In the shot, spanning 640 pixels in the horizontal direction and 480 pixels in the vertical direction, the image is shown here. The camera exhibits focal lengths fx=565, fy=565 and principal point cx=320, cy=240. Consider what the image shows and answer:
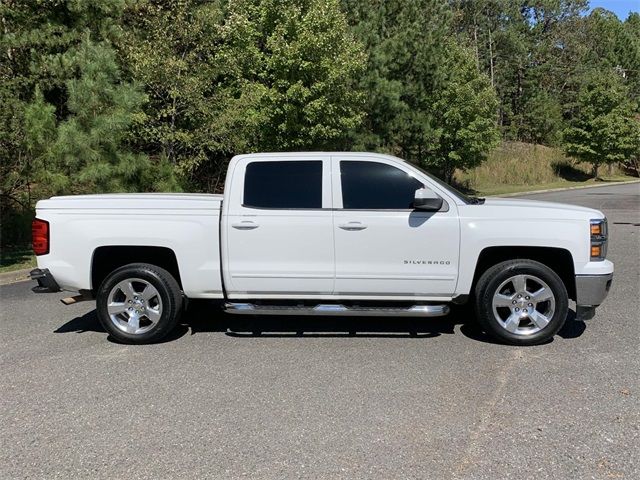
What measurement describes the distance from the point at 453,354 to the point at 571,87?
62366mm

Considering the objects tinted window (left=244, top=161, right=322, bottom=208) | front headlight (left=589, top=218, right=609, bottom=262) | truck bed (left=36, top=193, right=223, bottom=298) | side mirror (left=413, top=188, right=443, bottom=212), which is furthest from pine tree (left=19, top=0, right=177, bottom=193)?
front headlight (left=589, top=218, right=609, bottom=262)

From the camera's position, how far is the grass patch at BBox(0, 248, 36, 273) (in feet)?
33.0

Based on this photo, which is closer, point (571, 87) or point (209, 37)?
point (209, 37)

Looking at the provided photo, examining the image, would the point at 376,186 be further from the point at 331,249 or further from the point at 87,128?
the point at 87,128

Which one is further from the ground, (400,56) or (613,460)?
(400,56)

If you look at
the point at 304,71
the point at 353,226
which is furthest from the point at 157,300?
the point at 304,71

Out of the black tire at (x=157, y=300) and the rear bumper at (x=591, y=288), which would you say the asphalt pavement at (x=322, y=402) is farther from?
the rear bumper at (x=591, y=288)

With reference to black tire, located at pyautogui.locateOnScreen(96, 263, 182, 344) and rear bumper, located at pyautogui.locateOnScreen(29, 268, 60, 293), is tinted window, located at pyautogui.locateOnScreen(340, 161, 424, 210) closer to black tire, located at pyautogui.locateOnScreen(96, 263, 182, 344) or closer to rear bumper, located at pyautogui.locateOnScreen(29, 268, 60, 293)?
black tire, located at pyautogui.locateOnScreen(96, 263, 182, 344)

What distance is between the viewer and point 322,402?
424 cm

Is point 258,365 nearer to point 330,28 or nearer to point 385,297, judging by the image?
point 385,297

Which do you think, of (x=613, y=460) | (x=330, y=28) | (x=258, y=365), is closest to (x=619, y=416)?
(x=613, y=460)

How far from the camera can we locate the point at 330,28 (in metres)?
16.0

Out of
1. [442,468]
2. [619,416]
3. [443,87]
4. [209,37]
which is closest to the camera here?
[442,468]

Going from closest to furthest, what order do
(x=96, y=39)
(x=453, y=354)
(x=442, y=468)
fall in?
(x=442, y=468)
(x=453, y=354)
(x=96, y=39)
